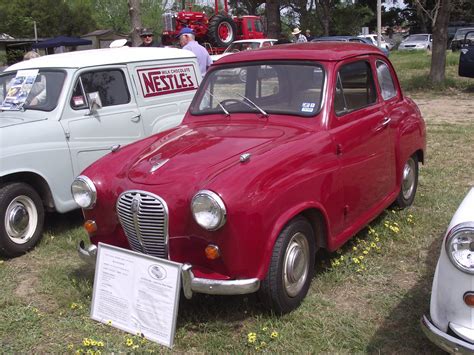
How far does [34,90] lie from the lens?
5.35 metres

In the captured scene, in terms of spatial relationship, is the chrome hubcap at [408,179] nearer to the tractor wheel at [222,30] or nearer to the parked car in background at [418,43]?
the tractor wheel at [222,30]

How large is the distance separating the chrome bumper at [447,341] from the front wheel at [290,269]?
933 millimetres

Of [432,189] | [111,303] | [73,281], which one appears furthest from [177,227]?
[432,189]

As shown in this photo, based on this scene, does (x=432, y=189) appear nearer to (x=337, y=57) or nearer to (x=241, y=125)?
(x=337, y=57)

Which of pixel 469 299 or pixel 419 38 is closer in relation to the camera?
pixel 469 299

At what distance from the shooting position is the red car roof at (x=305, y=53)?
4105 millimetres

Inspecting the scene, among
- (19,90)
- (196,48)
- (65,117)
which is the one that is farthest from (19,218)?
(196,48)

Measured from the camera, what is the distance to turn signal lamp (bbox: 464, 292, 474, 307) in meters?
2.44

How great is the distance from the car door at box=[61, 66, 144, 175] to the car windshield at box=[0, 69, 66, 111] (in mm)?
169

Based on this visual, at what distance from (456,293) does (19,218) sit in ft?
12.3

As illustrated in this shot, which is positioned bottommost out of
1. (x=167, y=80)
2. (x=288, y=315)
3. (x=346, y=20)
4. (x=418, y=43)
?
(x=288, y=315)

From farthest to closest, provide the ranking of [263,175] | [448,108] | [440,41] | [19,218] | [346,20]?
1. [346,20]
2. [440,41]
3. [448,108]
4. [19,218]
5. [263,175]

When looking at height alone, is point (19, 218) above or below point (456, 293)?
below

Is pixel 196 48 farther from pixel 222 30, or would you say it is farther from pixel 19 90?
pixel 222 30
